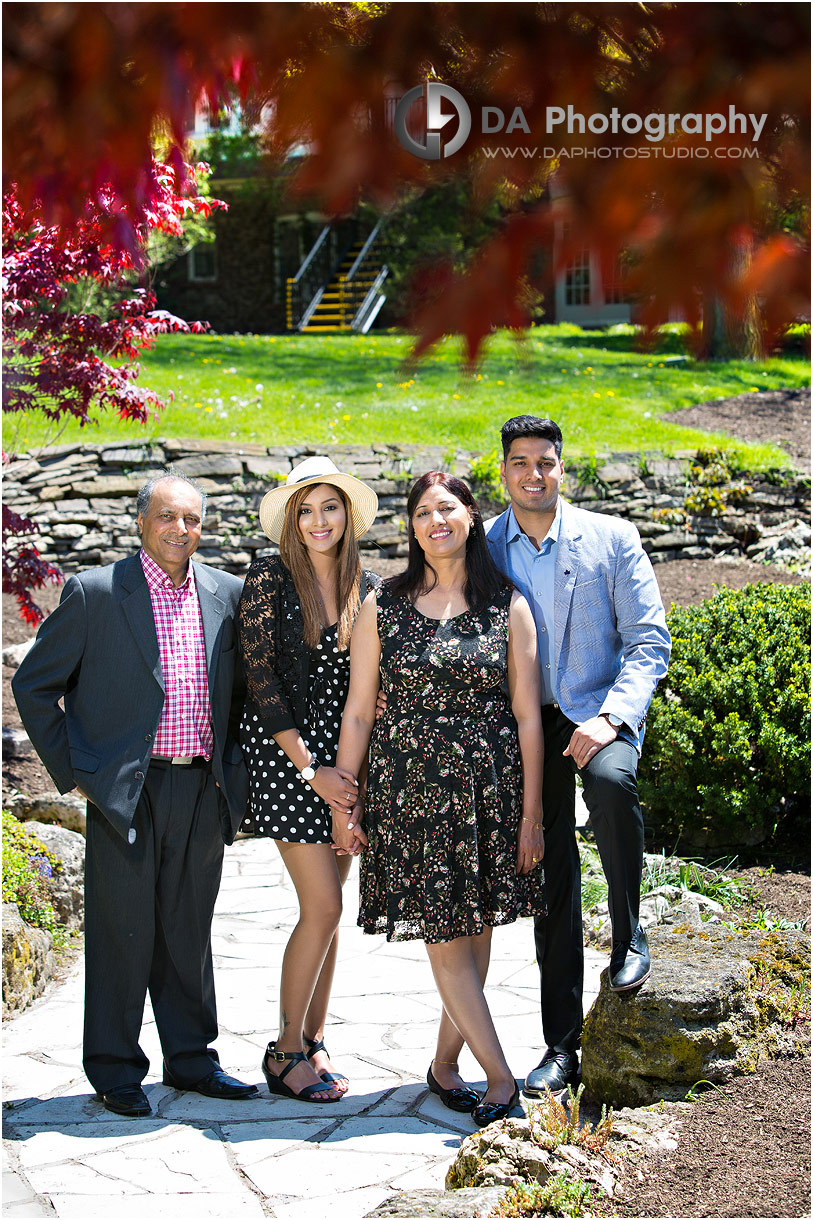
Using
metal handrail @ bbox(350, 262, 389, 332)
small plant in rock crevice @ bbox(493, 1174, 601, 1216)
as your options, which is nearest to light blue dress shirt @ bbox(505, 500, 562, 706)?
small plant in rock crevice @ bbox(493, 1174, 601, 1216)

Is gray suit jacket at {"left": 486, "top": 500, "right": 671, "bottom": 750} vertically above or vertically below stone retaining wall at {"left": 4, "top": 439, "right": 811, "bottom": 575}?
below

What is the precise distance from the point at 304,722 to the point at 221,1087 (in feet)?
4.12

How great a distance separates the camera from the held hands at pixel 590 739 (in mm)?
3605

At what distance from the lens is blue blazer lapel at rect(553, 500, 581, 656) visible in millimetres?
3850

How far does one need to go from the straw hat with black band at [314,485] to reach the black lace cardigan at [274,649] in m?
0.28

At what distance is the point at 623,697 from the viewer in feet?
12.1

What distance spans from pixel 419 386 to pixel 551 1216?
Result: 566 inches

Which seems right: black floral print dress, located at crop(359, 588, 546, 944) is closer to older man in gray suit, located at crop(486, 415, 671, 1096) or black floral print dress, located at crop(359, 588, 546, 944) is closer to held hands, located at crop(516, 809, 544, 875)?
held hands, located at crop(516, 809, 544, 875)

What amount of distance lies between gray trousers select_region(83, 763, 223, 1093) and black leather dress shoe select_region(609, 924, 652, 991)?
140cm

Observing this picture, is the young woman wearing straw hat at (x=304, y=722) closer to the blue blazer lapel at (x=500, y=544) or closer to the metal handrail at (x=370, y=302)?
the blue blazer lapel at (x=500, y=544)

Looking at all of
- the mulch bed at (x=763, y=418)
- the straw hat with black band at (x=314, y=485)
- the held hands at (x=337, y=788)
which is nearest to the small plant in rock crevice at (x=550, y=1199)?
the held hands at (x=337, y=788)

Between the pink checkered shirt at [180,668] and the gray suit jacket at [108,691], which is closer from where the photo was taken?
the gray suit jacket at [108,691]

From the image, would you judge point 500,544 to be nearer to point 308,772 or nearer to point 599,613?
point 599,613

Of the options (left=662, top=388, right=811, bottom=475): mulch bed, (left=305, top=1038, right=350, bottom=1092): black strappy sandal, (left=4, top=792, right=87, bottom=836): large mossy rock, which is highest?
(left=662, top=388, right=811, bottom=475): mulch bed
